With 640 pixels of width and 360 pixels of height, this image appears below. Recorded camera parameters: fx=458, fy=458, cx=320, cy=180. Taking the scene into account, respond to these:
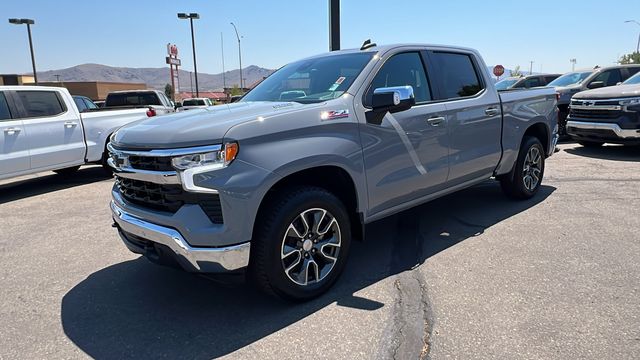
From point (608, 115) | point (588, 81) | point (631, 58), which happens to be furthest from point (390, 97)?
point (631, 58)

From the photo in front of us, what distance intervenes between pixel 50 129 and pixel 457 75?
21.6ft

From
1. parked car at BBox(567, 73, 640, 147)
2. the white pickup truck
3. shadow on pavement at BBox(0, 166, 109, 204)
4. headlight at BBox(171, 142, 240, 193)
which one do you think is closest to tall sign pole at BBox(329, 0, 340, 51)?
the white pickup truck

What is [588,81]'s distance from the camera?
39.4 ft

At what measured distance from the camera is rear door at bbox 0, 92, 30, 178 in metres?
7.01

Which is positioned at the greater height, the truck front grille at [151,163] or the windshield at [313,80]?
the windshield at [313,80]

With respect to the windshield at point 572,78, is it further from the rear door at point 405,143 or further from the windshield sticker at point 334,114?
the windshield sticker at point 334,114

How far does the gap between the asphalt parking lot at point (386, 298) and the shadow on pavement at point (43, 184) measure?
2564 mm

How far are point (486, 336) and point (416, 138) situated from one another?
1.80m

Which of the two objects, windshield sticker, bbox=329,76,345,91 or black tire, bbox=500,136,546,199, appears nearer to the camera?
windshield sticker, bbox=329,76,345,91

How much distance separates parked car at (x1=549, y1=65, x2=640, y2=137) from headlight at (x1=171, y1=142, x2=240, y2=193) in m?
11.5

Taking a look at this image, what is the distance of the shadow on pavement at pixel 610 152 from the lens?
9.13 meters

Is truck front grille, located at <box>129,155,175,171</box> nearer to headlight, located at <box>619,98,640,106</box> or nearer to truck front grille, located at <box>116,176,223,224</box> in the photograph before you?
truck front grille, located at <box>116,176,223,224</box>

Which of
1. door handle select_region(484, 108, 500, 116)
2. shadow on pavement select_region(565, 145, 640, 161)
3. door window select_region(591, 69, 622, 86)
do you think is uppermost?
door window select_region(591, 69, 622, 86)

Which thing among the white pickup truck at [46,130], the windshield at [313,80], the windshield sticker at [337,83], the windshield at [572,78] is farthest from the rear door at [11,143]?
the windshield at [572,78]
